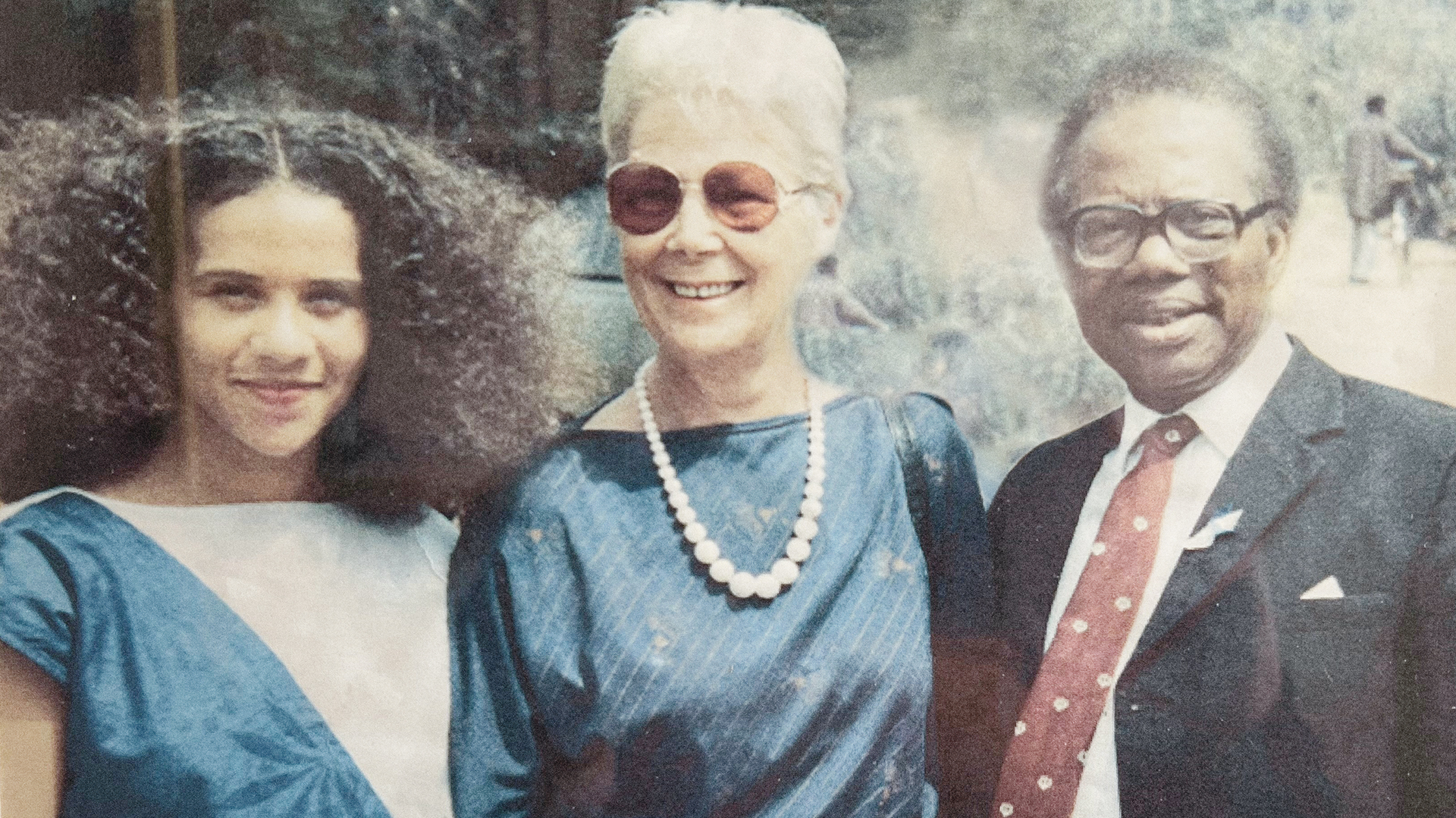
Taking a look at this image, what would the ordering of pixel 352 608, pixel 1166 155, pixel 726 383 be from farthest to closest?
pixel 352 608 < pixel 726 383 < pixel 1166 155

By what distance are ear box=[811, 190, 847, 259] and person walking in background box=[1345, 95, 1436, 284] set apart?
0.99 meters

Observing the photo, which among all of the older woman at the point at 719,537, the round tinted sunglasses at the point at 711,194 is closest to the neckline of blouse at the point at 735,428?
the older woman at the point at 719,537

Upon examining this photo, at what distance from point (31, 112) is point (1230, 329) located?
2465 mm

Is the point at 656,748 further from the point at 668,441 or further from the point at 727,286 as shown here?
the point at 727,286

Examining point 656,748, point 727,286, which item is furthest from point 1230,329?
point 656,748

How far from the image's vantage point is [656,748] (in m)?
2.30

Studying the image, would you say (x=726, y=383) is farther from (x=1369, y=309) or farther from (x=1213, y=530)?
(x=1369, y=309)

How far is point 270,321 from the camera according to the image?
2436 mm

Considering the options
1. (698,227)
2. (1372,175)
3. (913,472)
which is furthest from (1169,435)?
(698,227)

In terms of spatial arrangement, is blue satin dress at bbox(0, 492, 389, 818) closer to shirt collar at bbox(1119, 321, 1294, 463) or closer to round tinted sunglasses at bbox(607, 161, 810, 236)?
round tinted sunglasses at bbox(607, 161, 810, 236)

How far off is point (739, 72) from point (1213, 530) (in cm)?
126

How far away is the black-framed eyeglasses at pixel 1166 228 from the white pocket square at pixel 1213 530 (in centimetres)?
49

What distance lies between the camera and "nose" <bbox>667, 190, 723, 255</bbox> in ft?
7.68

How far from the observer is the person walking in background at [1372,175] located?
2410 millimetres
